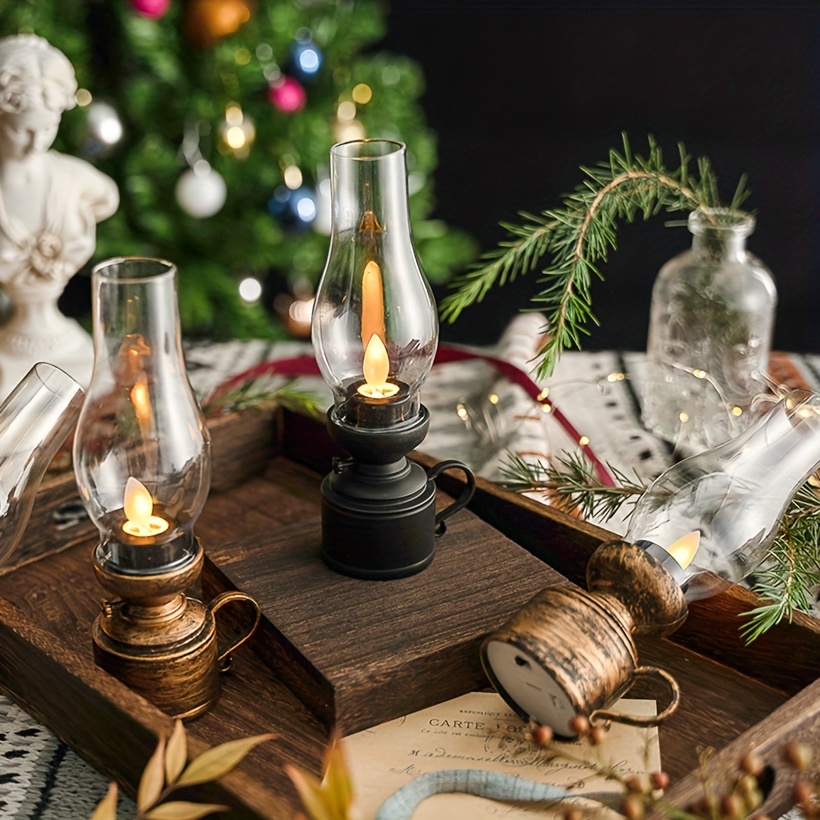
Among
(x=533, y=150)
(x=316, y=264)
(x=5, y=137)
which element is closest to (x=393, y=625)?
(x=5, y=137)

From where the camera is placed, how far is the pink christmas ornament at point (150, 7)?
4.87 feet

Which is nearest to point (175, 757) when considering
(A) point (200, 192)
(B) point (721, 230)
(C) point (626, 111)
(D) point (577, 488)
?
(D) point (577, 488)

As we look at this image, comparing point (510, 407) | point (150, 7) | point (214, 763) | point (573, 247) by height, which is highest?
point (150, 7)

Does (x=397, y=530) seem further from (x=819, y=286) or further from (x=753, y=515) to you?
(x=819, y=286)

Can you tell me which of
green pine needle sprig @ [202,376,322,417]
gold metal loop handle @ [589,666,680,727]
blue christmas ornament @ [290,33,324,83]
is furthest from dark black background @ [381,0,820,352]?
gold metal loop handle @ [589,666,680,727]

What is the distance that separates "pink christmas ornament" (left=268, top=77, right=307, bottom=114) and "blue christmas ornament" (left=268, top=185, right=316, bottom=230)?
12cm

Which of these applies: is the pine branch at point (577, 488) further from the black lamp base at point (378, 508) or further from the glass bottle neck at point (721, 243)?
the glass bottle neck at point (721, 243)

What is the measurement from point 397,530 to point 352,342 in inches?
5.3

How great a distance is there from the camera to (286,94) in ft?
5.20

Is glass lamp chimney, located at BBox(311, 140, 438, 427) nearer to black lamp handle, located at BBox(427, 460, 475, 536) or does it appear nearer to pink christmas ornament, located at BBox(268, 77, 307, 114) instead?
black lamp handle, located at BBox(427, 460, 475, 536)

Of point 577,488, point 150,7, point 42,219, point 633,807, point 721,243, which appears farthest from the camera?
point 150,7

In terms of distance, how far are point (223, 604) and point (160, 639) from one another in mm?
61

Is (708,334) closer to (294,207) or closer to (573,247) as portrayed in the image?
(573,247)

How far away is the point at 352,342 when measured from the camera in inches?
32.1
